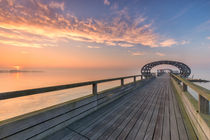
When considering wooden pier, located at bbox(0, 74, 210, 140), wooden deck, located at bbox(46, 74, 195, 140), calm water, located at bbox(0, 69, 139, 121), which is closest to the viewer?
wooden pier, located at bbox(0, 74, 210, 140)

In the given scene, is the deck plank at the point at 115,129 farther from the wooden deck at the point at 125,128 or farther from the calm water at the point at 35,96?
the calm water at the point at 35,96

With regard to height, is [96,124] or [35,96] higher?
[96,124]

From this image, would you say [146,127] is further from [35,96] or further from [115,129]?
[35,96]

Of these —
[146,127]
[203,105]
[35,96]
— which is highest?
[203,105]

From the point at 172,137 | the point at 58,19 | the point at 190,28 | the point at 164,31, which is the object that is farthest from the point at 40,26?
the point at 190,28

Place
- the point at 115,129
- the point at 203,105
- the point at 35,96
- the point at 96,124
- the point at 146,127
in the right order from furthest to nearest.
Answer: the point at 35,96 → the point at 96,124 → the point at 146,127 → the point at 115,129 → the point at 203,105

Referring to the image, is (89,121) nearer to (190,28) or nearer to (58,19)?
(58,19)

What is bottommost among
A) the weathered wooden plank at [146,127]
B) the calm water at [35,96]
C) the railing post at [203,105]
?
the calm water at [35,96]

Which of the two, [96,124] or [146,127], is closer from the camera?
[146,127]

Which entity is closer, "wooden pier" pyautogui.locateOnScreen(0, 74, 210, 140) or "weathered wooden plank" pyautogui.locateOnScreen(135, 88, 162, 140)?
"wooden pier" pyautogui.locateOnScreen(0, 74, 210, 140)

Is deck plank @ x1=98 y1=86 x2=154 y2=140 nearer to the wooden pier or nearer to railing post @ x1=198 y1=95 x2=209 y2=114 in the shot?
the wooden pier

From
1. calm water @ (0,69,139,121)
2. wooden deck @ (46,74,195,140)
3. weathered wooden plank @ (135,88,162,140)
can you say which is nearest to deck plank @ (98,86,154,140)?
wooden deck @ (46,74,195,140)

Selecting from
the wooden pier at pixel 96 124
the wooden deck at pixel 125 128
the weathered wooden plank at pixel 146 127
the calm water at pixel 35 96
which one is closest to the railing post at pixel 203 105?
the wooden pier at pixel 96 124

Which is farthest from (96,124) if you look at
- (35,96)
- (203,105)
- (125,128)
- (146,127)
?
(35,96)
